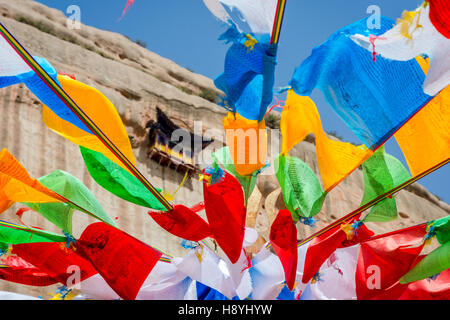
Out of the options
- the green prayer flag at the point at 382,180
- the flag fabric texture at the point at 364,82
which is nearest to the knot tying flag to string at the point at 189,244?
the green prayer flag at the point at 382,180

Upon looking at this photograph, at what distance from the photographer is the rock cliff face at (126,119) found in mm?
9391

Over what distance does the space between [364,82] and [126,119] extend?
30.1ft

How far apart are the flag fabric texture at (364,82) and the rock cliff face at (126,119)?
2.48 metres

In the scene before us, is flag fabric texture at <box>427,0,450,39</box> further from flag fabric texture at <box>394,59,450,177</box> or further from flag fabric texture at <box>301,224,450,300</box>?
flag fabric texture at <box>301,224,450,300</box>

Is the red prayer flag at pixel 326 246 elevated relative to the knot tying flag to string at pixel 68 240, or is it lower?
lower

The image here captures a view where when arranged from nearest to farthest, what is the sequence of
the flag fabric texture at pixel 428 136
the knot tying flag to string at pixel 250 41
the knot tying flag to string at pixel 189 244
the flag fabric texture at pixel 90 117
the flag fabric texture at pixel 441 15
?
Result: the flag fabric texture at pixel 441 15, the knot tying flag to string at pixel 250 41, the flag fabric texture at pixel 428 136, the flag fabric texture at pixel 90 117, the knot tying flag to string at pixel 189 244

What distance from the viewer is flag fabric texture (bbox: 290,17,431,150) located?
3078 millimetres

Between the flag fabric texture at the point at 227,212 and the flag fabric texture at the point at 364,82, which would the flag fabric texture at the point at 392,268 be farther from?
the flag fabric texture at the point at 227,212

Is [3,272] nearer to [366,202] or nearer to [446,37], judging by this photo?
[366,202]

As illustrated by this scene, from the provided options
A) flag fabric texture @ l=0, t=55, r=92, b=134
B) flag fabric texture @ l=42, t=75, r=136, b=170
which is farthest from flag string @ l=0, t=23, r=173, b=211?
flag fabric texture @ l=42, t=75, r=136, b=170

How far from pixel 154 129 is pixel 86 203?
7945 millimetres

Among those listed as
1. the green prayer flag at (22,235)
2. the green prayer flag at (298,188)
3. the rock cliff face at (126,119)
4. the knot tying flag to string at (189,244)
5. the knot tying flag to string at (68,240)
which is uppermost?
the rock cliff face at (126,119)

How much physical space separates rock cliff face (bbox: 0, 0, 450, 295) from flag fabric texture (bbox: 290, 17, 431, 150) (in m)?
2.48

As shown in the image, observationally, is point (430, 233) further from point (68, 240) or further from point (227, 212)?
point (68, 240)
